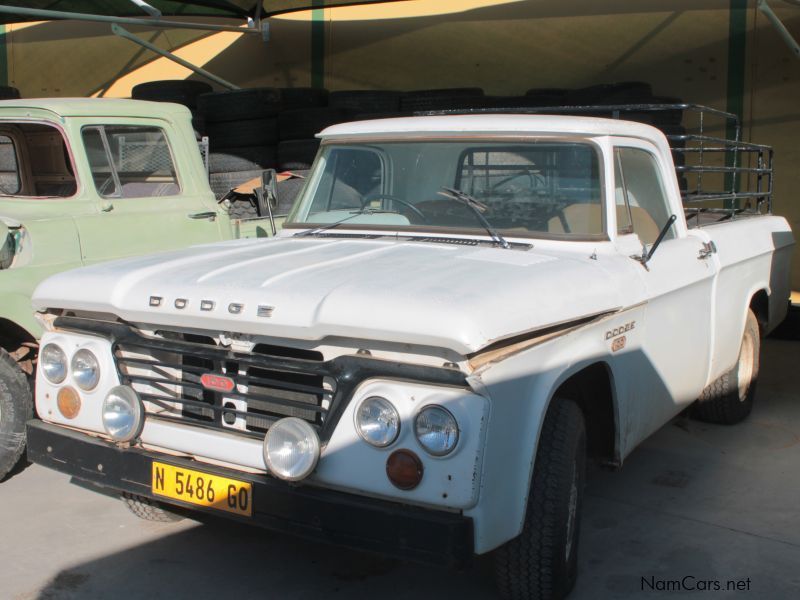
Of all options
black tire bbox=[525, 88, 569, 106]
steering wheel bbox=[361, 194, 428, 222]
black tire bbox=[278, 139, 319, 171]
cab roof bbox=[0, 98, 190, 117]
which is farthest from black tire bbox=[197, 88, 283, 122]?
steering wheel bbox=[361, 194, 428, 222]

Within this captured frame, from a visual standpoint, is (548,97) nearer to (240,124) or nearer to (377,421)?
(240,124)

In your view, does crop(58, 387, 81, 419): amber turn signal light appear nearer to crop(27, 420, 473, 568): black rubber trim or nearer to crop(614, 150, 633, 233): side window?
crop(27, 420, 473, 568): black rubber trim

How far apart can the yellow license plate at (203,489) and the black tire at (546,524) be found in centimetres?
88

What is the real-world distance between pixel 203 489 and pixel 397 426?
31.5 inches

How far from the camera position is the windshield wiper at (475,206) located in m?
3.95

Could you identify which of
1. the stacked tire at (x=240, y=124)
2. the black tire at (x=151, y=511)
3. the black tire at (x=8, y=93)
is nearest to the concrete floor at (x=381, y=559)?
the black tire at (x=151, y=511)

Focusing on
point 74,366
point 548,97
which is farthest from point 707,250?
point 548,97

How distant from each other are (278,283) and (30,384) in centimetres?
232

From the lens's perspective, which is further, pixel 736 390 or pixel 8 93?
pixel 8 93

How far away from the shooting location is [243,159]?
348 inches

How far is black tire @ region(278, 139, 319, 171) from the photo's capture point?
8.91 m

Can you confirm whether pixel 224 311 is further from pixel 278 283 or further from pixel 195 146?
pixel 195 146

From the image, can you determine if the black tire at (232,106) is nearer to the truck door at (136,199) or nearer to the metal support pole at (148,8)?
the metal support pole at (148,8)

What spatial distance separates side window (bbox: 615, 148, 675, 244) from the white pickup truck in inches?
0.6
